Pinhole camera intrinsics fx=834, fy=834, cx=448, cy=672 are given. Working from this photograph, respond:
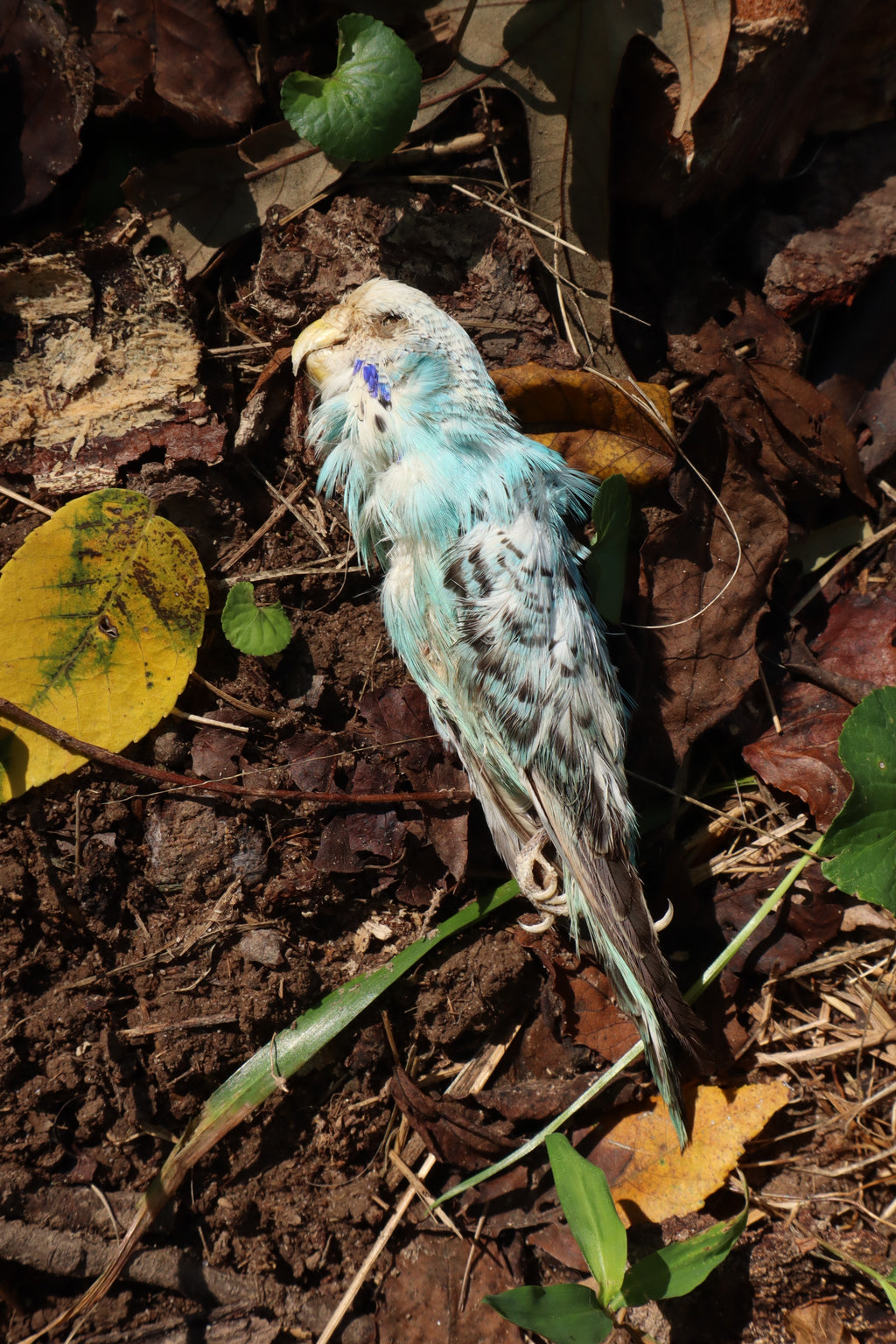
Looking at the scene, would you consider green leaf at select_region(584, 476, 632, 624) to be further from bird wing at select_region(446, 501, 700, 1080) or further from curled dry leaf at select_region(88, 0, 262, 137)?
curled dry leaf at select_region(88, 0, 262, 137)

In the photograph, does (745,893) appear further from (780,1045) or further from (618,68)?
(618,68)

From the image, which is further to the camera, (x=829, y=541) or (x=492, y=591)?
(x=829, y=541)

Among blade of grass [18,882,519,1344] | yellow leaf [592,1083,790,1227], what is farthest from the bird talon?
yellow leaf [592,1083,790,1227]

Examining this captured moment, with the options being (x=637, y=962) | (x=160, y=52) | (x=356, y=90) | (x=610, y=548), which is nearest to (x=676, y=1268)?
(x=637, y=962)

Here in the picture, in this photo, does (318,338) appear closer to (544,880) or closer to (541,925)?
(544,880)

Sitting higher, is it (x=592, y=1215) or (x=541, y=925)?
(x=541, y=925)

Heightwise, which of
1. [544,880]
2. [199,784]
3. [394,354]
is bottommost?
[544,880]

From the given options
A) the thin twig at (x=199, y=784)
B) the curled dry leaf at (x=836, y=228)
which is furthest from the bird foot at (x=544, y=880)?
the curled dry leaf at (x=836, y=228)

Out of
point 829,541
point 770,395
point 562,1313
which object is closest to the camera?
point 562,1313
